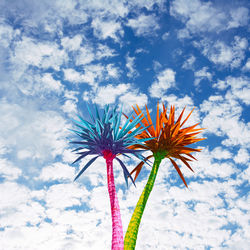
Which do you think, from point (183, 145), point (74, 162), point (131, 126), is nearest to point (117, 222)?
point (74, 162)

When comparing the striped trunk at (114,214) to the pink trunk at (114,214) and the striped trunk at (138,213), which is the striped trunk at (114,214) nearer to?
the pink trunk at (114,214)

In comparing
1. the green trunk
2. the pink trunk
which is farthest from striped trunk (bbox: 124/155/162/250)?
the pink trunk

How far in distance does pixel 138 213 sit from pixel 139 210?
0.14 metres

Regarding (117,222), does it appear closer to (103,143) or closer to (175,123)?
(103,143)

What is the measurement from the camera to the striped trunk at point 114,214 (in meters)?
10.1

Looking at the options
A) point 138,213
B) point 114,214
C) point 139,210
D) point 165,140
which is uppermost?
point 165,140

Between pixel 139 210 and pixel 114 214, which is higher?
pixel 139 210

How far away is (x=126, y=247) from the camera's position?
10508mm

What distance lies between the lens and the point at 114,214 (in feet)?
34.9

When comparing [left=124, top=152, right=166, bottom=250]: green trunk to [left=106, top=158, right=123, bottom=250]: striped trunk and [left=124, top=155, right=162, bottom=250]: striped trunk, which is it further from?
[left=106, top=158, right=123, bottom=250]: striped trunk

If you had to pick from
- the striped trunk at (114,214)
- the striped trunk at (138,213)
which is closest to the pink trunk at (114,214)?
the striped trunk at (114,214)

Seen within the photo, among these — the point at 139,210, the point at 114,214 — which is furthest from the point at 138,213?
the point at 114,214

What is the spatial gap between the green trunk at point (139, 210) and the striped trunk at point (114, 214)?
632 mm

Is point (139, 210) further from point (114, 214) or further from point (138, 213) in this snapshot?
point (114, 214)
